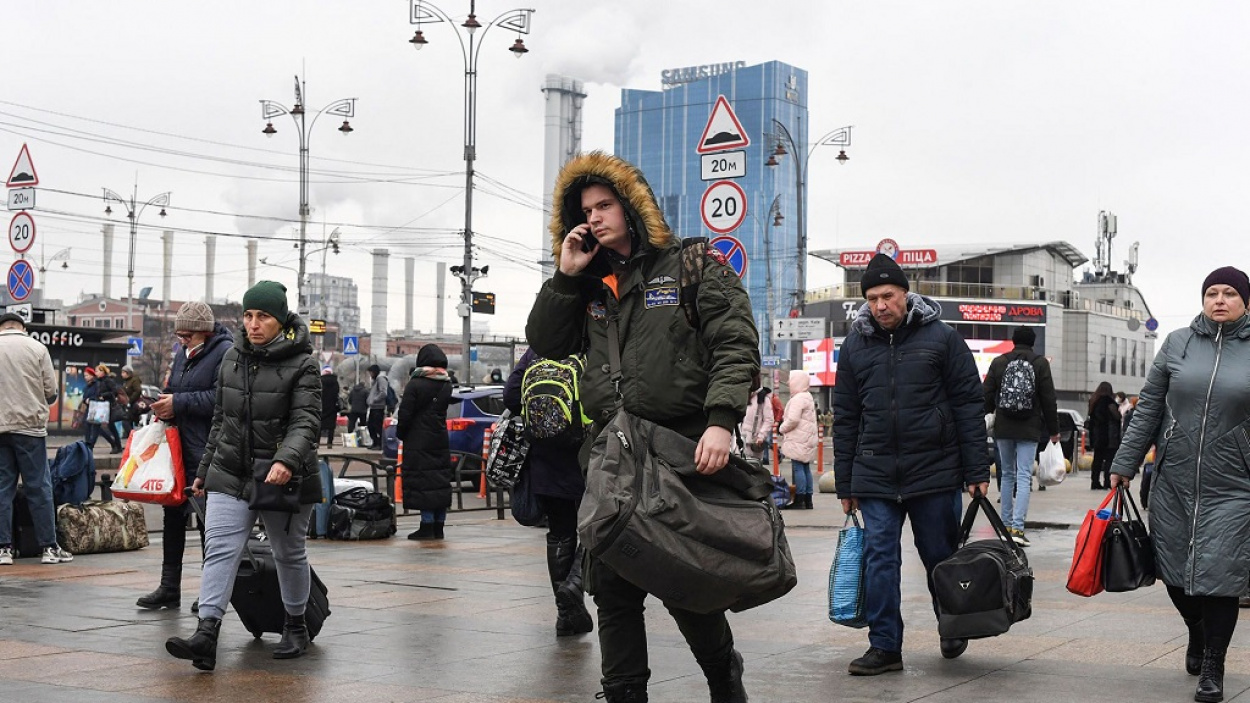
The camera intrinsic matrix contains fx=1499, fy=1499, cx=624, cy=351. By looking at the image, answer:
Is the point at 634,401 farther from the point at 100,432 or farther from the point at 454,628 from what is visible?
the point at 100,432

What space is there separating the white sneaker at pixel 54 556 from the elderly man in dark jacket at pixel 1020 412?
7.63 m

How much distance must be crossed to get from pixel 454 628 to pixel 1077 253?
90844 millimetres

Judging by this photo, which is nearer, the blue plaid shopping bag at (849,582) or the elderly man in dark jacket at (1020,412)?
the blue plaid shopping bag at (849,582)

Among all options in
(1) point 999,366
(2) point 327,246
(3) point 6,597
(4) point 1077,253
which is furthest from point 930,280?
(3) point 6,597

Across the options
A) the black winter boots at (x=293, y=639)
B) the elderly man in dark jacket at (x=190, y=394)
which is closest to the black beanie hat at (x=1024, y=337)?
the elderly man in dark jacket at (x=190, y=394)

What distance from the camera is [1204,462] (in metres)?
6.56

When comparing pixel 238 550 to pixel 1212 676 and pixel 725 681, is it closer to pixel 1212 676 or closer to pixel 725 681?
pixel 725 681

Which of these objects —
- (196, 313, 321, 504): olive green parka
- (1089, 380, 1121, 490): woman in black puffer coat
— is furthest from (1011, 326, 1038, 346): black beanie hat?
(1089, 380, 1121, 490): woman in black puffer coat

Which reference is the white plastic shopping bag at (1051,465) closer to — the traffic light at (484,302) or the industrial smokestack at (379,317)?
the traffic light at (484,302)

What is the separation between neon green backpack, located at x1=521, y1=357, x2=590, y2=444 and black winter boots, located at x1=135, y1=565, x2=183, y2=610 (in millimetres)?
2997

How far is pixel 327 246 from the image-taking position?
67.8 meters

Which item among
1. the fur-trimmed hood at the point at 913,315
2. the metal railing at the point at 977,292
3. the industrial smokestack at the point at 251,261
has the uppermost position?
the industrial smokestack at the point at 251,261

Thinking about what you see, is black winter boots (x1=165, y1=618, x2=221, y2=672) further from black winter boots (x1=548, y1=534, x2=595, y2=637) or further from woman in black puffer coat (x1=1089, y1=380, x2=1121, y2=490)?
woman in black puffer coat (x1=1089, y1=380, x2=1121, y2=490)

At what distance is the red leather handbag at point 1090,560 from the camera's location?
269 inches
